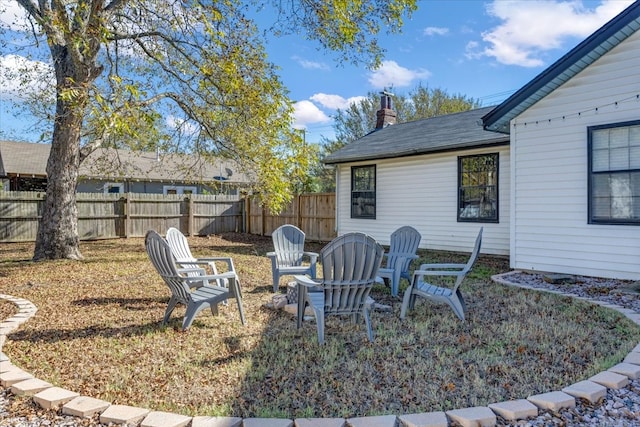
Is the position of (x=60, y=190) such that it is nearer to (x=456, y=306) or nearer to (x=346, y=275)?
(x=346, y=275)

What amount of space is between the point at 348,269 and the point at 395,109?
2328 centimetres

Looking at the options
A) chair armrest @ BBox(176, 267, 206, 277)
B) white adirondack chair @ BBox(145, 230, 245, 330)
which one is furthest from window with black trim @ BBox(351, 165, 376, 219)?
white adirondack chair @ BBox(145, 230, 245, 330)

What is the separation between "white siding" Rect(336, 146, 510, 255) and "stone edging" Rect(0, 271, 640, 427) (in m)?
6.61

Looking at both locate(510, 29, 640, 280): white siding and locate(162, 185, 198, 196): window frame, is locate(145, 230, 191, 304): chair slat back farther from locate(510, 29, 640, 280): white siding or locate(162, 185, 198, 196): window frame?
locate(162, 185, 198, 196): window frame

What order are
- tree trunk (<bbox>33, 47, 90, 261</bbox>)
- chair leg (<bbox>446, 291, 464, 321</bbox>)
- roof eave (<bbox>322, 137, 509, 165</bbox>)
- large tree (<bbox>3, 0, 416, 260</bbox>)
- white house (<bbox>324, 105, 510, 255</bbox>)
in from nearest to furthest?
1. chair leg (<bbox>446, 291, 464, 321</bbox>)
2. large tree (<bbox>3, 0, 416, 260</bbox>)
3. tree trunk (<bbox>33, 47, 90, 261</bbox>)
4. roof eave (<bbox>322, 137, 509, 165</bbox>)
5. white house (<bbox>324, 105, 510, 255</bbox>)

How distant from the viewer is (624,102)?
6.25 m

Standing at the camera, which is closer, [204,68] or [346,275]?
[346,275]

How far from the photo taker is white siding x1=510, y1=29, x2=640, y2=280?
6.27 metres

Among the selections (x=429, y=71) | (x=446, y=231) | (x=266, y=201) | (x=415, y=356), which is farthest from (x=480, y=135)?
(x=429, y=71)

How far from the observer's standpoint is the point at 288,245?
268 inches

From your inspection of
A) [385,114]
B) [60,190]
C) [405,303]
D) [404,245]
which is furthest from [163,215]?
[405,303]

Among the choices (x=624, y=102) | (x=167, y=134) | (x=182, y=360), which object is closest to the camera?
(x=182, y=360)

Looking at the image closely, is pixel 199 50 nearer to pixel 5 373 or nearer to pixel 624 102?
pixel 5 373

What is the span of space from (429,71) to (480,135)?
52.5 ft
